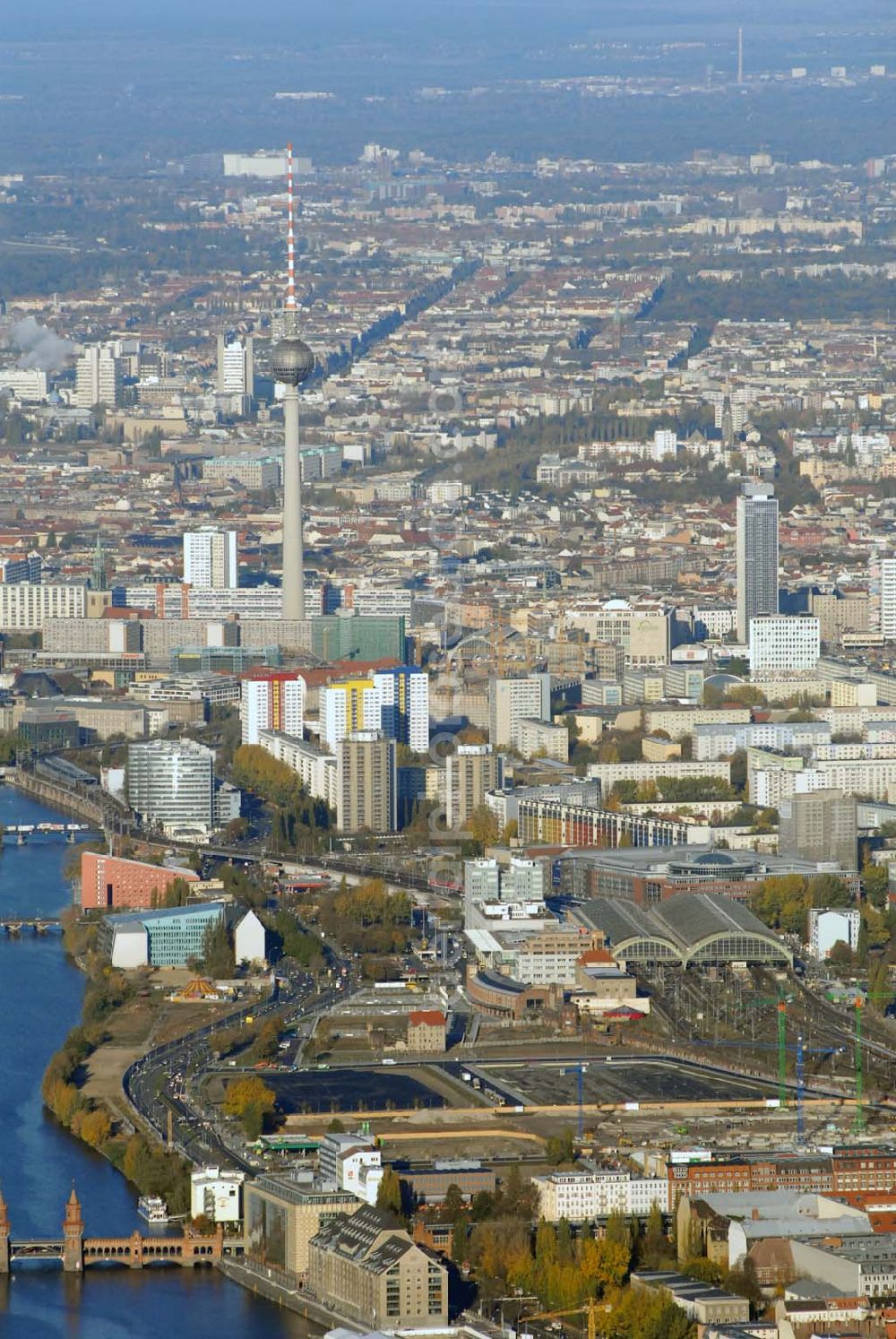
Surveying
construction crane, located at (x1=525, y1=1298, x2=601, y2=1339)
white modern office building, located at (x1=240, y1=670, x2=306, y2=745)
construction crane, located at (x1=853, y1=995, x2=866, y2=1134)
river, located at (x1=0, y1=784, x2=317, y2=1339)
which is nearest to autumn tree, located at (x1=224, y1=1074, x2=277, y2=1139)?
river, located at (x1=0, y1=784, x2=317, y2=1339)

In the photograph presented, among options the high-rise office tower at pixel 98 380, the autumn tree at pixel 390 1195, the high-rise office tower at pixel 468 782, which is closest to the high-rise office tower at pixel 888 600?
the high-rise office tower at pixel 468 782

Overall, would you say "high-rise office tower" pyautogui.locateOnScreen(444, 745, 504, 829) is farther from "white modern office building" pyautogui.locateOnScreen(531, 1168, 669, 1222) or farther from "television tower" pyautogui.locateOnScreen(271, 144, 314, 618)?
"white modern office building" pyautogui.locateOnScreen(531, 1168, 669, 1222)

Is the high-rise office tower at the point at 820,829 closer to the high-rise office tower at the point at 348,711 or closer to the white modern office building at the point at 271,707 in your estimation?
the high-rise office tower at the point at 348,711

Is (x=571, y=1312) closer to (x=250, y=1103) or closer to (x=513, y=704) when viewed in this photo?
(x=250, y=1103)

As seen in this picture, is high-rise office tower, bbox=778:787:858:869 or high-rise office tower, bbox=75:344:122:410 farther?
high-rise office tower, bbox=75:344:122:410

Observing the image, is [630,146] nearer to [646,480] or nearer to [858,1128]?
[646,480]

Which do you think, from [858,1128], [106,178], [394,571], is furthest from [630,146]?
[858,1128]

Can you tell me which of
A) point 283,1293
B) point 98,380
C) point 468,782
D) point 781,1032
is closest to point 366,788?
point 468,782

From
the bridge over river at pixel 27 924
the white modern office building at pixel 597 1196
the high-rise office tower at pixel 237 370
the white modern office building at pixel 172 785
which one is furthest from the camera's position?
the high-rise office tower at pixel 237 370
